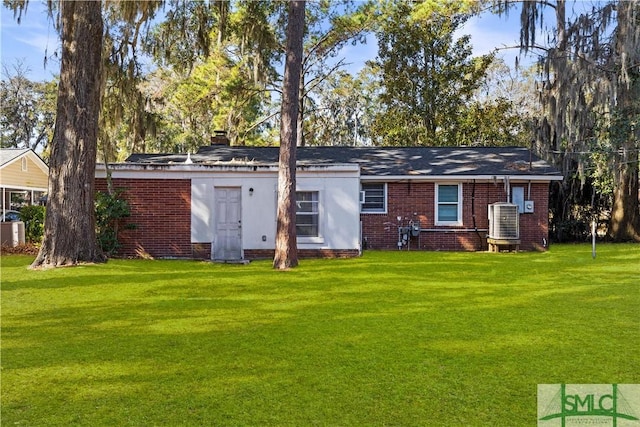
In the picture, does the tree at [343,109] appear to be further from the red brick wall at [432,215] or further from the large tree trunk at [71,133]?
A: the large tree trunk at [71,133]

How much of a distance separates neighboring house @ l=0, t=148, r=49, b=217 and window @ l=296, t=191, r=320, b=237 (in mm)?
15781

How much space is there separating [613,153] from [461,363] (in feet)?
38.4

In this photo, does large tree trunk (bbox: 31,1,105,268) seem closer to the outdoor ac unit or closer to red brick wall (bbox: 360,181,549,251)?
red brick wall (bbox: 360,181,549,251)

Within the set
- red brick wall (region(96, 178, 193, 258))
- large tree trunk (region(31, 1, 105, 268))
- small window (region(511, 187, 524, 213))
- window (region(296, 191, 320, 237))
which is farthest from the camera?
small window (region(511, 187, 524, 213))

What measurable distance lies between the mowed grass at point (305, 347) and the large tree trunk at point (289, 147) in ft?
5.28

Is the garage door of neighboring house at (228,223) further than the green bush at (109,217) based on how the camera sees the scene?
Yes

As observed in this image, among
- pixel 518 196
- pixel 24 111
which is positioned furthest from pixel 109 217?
pixel 24 111

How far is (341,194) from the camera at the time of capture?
47.2 feet

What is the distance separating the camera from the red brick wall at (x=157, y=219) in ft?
46.7

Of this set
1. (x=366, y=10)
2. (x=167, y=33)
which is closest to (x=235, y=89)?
(x=366, y=10)

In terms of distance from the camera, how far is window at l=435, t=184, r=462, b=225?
16.9 metres

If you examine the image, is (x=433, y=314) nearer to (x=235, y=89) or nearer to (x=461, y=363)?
(x=461, y=363)

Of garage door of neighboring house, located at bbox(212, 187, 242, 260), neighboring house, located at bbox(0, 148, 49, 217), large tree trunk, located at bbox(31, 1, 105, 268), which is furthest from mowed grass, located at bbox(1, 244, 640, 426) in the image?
neighboring house, located at bbox(0, 148, 49, 217)

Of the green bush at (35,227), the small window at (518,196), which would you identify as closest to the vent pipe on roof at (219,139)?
the green bush at (35,227)
